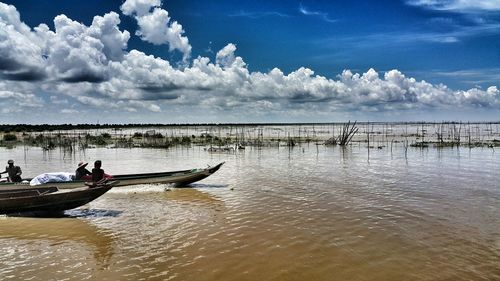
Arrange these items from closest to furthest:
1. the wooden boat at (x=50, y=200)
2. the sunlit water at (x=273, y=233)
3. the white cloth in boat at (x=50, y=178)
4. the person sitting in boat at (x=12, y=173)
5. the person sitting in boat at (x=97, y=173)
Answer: the sunlit water at (x=273, y=233), the wooden boat at (x=50, y=200), the person sitting in boat at (x=97, y=173), the white cloth in boat at (x=50, y=178), the person sitting in boat at (x=12, y=173)

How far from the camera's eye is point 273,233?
9.30 m

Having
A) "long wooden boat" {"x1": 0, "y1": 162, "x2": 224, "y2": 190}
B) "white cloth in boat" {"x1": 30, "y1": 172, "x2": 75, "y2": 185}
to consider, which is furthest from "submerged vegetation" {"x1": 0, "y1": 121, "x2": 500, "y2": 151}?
"white cloth in boat" {"x1": 30, "y1": 172, "x2": 75, "y2": 185}

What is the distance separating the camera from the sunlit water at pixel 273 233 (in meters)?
7.18

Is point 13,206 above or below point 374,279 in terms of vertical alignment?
above

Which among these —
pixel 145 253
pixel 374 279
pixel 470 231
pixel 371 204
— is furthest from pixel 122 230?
pixel 470 231

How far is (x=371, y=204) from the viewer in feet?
40.2

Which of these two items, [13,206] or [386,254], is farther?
[13,206]

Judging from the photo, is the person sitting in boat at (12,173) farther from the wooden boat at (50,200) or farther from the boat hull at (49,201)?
the boat hull at (49,201)

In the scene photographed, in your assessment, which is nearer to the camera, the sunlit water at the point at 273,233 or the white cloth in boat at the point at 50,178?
the sunlit water at the point at 273,233

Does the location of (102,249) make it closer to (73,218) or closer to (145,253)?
(145,253)

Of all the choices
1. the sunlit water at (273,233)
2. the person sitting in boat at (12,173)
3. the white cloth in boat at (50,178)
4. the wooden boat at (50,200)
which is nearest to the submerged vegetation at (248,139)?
the sunlit water at (273,233)

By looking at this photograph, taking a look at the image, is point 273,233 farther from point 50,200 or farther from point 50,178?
point 50,178

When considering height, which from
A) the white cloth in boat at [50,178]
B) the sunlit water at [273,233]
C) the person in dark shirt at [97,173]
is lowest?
the sunlit water at [273,233]

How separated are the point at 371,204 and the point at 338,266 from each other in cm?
542
